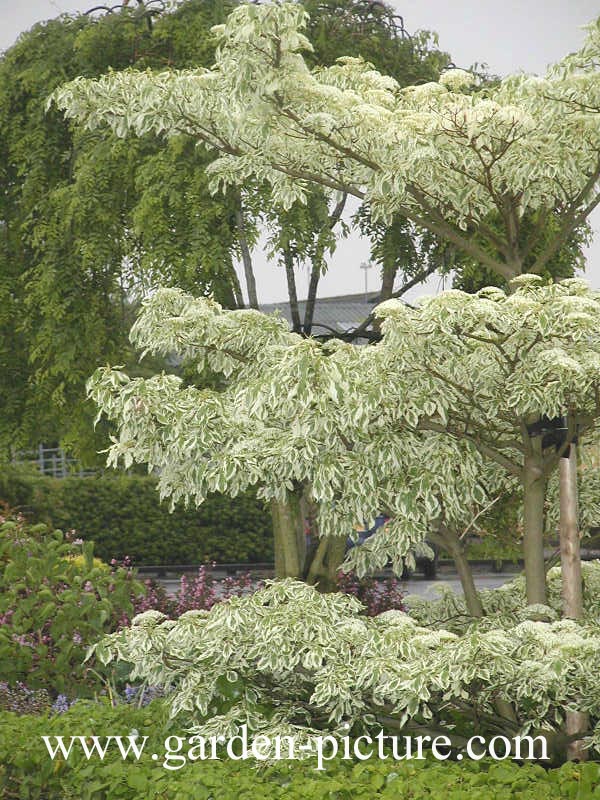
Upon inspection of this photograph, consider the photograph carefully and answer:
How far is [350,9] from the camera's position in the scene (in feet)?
32.5

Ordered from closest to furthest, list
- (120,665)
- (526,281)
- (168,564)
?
(526,281) → (120,665) → (168,564)

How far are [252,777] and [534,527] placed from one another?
1.74 meters

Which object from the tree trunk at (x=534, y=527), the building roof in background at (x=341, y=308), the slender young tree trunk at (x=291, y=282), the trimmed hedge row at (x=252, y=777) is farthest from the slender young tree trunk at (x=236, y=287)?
the building roof in background at (x=341, y=308)

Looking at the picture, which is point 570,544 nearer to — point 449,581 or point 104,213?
point 104,213

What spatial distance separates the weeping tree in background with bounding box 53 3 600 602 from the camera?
443 cm

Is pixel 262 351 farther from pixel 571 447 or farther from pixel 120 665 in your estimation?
pixel 120 665

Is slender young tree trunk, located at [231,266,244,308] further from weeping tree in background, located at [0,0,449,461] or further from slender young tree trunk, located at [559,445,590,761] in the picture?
slender young tree trunk, located at [559,445,590,761]

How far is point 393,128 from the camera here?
458cm

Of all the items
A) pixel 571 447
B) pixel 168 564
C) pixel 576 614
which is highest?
pixel 571 447

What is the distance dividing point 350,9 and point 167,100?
5.38 metres

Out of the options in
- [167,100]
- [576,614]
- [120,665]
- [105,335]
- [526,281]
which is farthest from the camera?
[105,335]

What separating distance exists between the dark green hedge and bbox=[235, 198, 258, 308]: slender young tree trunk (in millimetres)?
8311

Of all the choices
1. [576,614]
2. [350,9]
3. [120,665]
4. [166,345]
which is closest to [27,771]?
[120,665]

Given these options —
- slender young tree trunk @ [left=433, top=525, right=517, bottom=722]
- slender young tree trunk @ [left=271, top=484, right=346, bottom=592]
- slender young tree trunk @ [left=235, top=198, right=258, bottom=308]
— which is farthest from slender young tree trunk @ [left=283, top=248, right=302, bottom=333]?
slender young tree trunk @ [left=433, top=525, right=517, bottom=722]
